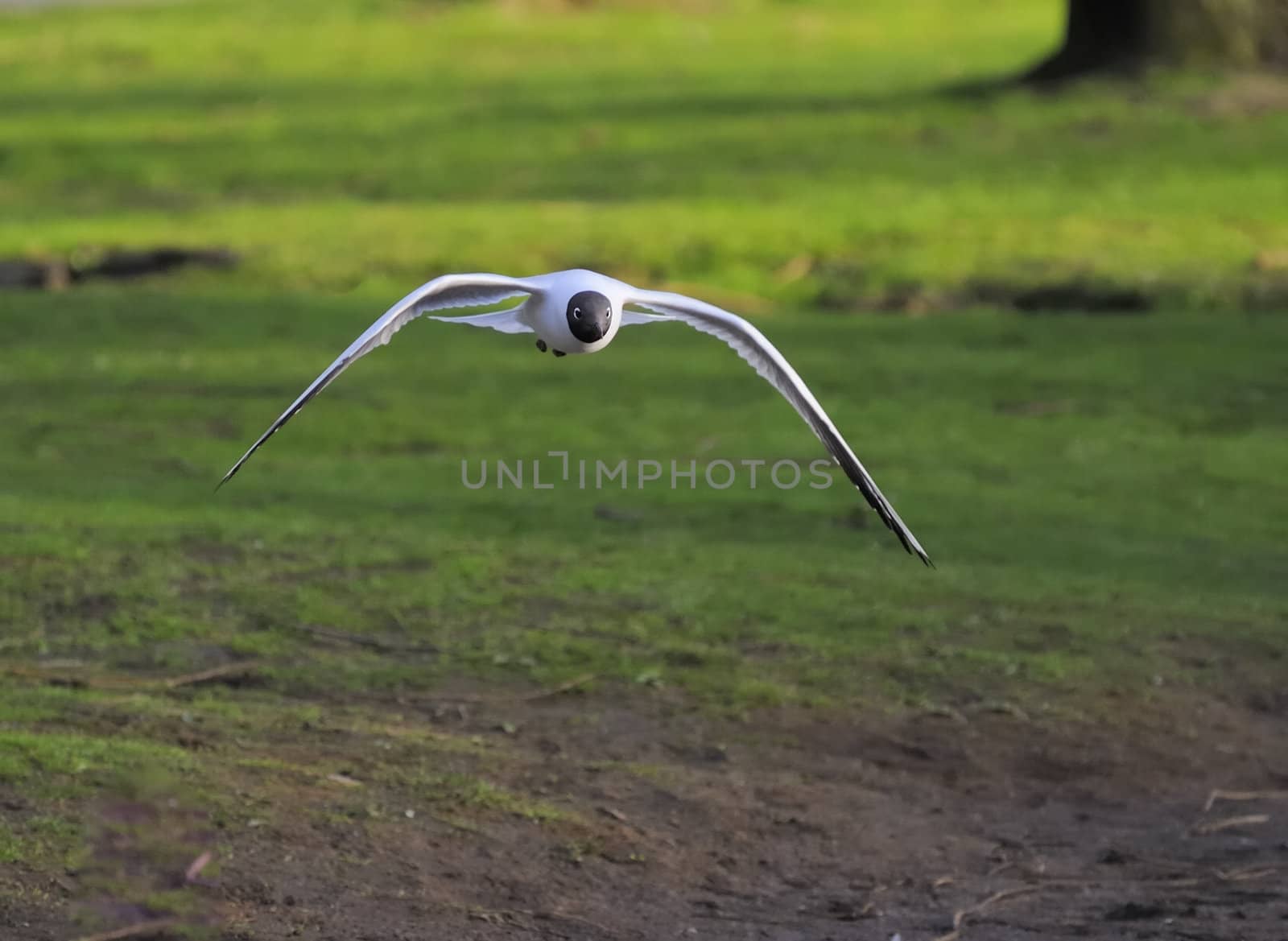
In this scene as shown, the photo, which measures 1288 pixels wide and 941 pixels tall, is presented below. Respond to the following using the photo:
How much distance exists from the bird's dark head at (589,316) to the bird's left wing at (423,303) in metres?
0.20

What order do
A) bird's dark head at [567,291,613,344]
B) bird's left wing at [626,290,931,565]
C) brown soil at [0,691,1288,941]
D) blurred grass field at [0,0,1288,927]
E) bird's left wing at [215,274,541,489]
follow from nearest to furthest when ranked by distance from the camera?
bird's dark head at [567,291,613,344]
bird's left wing at [215,274,541,489]
bird's left wing at [626,290,931,565]
brown soil at [0,691,1288,941]
blurred grass field at [0,0,1288,927]

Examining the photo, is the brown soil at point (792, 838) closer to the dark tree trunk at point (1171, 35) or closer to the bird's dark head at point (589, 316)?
the bird's dark head at point (589, 316)

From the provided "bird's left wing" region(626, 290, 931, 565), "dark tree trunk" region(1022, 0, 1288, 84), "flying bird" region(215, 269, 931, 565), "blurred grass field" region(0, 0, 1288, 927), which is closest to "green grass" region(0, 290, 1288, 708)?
"blurred grass field" region(0, 0, 1288, 927)

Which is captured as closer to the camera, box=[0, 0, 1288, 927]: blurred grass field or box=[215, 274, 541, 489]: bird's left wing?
box=[215, 274, 541, 489]: bird's left wing

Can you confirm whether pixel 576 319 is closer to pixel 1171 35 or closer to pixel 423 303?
pixel 423 303

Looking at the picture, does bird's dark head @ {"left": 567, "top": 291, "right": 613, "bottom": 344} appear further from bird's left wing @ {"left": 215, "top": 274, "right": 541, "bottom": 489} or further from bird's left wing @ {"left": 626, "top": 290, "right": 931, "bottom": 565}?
bird's left wing @ {"left": 626, "top": 290, "right": 931, "bottom": 565}

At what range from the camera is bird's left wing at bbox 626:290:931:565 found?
16.8 feet

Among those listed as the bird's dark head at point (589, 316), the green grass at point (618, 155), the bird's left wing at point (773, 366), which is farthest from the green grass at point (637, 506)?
the bird's dark head at point (589, 316)

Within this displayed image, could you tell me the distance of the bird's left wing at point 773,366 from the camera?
5125 millimetres

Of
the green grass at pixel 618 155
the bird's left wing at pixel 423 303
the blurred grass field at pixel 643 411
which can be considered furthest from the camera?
the green grass at pixel 618 155

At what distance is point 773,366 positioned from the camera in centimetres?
532

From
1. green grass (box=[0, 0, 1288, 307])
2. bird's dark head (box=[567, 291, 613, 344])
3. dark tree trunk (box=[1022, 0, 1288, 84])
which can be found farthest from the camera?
dark tree trunk (box=[1022, 0, 1288, 84])

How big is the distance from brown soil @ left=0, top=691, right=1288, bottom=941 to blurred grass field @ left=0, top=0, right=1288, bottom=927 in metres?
0.26

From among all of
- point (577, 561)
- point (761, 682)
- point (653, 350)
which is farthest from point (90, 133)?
point (761, 682)
